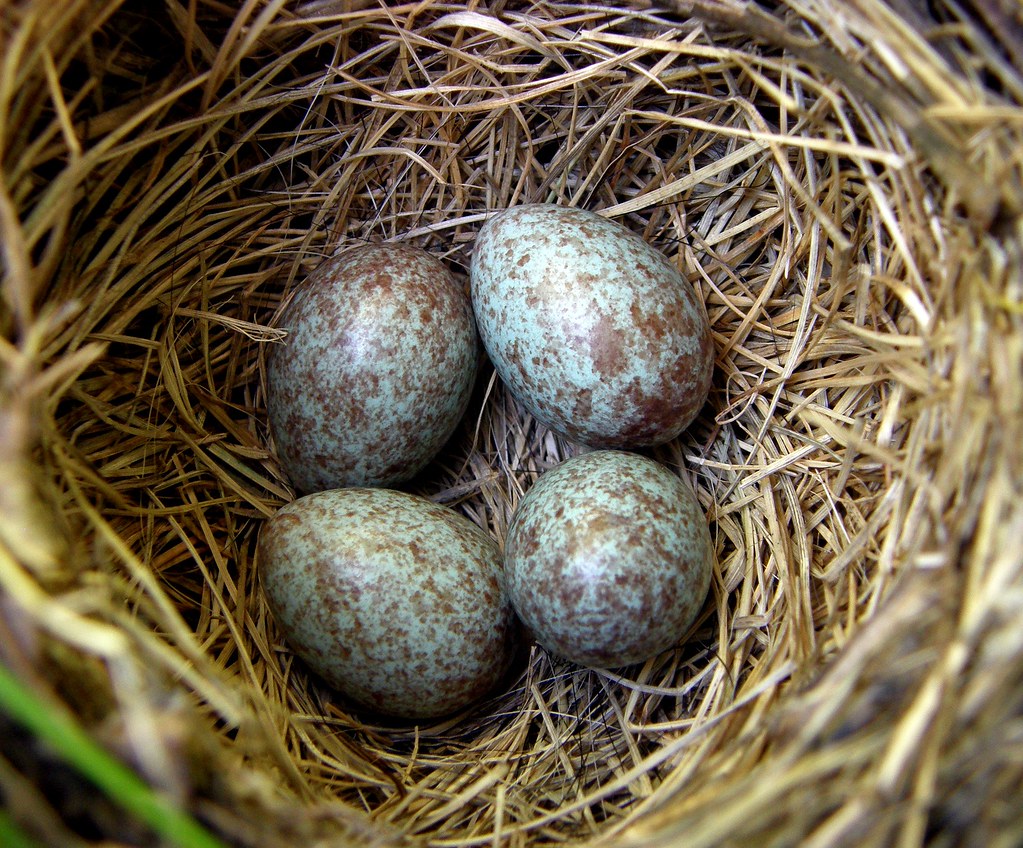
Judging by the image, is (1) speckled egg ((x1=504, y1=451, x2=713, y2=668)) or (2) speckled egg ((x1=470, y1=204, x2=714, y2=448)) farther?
(2) speckled egg ((x1=470, y1=204, x2=714, y2=448))

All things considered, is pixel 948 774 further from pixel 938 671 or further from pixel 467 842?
pixel 467 842

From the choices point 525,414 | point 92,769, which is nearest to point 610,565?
point 525,414

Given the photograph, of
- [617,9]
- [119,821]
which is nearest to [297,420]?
[119,821]

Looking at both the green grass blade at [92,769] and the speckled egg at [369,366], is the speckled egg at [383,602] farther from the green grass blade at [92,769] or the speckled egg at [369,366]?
the green grass blade at [92,769]

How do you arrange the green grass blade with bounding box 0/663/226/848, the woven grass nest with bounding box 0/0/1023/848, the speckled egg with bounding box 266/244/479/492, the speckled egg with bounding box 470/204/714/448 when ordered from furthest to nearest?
the speckled egg with bounding box 266/244/479/492 < the speckled egg with bounding box 470/204/714/448 < the woven grass nest with bounding box 0/0/1023/848 < the green grass blade with bounding box 0/663/226/848

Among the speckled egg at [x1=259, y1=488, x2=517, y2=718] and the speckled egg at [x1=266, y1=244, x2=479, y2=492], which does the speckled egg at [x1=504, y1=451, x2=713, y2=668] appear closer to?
the speckled egg at [x1=259, y1=488, x2=517, y2=718]

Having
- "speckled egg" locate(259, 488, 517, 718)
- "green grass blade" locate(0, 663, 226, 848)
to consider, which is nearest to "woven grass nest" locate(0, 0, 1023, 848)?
"green grass blade" locate(0, 663, 226, 848)
